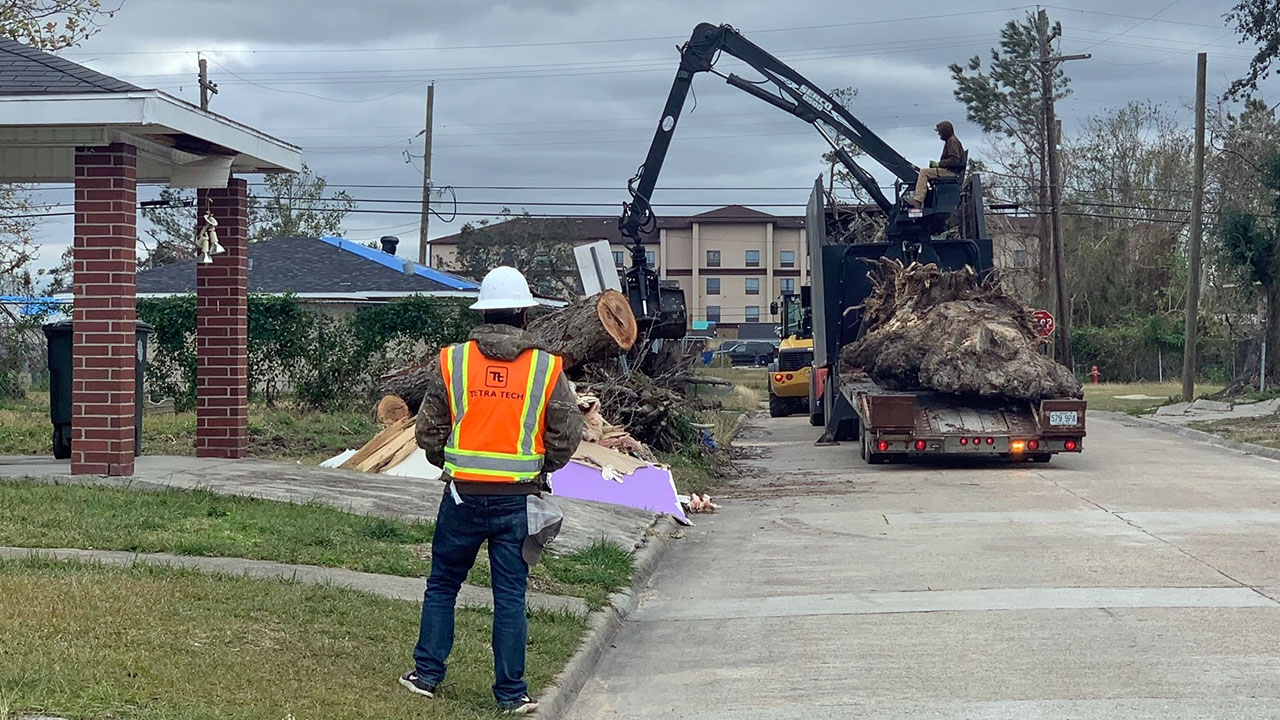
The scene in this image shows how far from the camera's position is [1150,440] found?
25.0 meters

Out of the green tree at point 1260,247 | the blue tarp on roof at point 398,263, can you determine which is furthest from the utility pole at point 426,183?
the green tree at point 1260,247

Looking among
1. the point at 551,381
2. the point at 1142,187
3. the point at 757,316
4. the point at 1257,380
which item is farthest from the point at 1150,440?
the point at 757,316

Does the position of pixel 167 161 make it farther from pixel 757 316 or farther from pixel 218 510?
pixel 757 316

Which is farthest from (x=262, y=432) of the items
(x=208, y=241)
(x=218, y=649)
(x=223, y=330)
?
(x=218, y=649)

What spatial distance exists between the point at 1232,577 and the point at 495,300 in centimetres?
646

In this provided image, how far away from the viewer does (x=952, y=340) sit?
1844 centimetres

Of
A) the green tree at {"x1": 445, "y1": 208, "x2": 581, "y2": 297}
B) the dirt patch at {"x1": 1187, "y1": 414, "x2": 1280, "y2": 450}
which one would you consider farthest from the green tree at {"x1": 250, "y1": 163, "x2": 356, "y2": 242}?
the dirt patch at {"x1": 1187, "y1": 414, "x2": 1280, "y2": 450}

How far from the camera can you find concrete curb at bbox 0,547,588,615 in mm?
8625

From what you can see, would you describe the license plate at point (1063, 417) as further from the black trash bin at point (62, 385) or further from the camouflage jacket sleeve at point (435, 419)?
the camouflage jacket sleeve at point (435, 419)

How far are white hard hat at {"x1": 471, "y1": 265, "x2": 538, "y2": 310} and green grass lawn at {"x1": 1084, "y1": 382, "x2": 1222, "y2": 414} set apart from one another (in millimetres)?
29882

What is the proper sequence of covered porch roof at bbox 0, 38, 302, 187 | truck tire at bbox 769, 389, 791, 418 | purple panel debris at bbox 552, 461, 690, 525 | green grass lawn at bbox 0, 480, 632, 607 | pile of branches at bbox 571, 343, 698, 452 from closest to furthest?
green grass lawn at bbox 0, 480, 632, 607 < covered porch roof at bbox 0, 38, 302, 187 < purple panel debris at bbox 552, 461, 690, 525 < pile of branches at bbox 571, 343, 698, 452 < truck tire at bbox 769, 389, 791, 418

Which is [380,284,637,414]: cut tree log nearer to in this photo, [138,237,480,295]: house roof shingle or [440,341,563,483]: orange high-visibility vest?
[440,341,563,483]: orange high-visibility vest

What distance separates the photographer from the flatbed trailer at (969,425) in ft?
59.8

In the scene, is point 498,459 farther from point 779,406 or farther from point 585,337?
point 779,406
